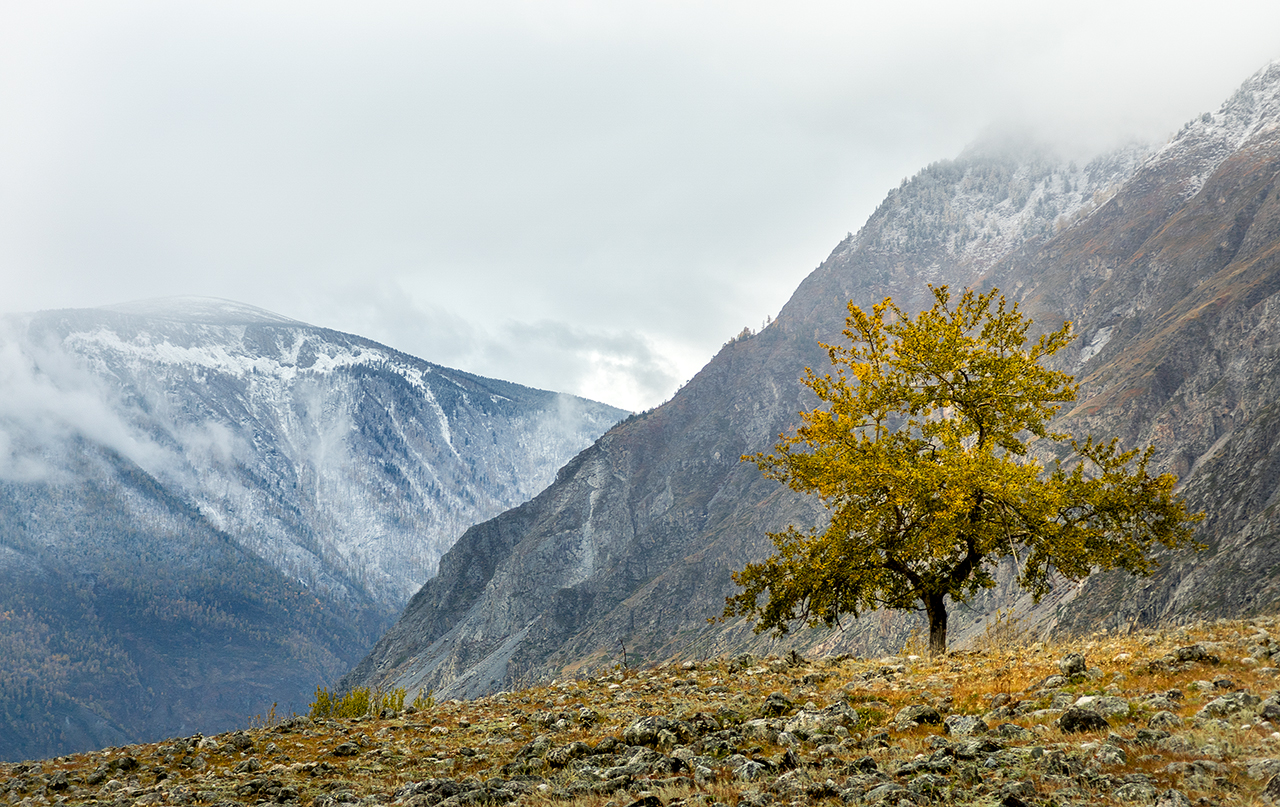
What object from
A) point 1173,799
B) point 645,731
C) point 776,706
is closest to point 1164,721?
point 1173,799

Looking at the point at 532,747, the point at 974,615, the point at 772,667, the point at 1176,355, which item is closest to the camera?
the point at 532,747

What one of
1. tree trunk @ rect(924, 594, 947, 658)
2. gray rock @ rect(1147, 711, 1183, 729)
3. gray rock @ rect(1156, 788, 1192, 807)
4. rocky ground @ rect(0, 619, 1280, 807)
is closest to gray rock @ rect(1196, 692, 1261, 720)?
rocky ground @ rect(0, 619, 1280, 807)

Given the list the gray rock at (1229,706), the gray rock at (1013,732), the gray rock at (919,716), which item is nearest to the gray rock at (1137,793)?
the gray rock at (1013,732)

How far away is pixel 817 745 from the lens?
36.7 ft

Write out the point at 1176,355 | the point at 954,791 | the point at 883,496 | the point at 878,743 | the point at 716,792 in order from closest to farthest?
the point at 954,791 → the point at 716,792 → the point at 878,743 → the point at 883,496 → the point at 1176,355

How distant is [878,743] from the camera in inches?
424

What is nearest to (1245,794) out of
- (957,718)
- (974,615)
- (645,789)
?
(957,718)

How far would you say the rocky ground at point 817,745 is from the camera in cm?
828

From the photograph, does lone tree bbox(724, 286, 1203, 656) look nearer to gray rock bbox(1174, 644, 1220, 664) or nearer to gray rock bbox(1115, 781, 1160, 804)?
gray rock bbox(1174, 644, 1220, 664)

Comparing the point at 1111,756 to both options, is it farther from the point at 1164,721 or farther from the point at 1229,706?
the point at 1229,706

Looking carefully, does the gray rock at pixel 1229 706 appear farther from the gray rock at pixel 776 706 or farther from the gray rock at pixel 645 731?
the gray rock at pixel 645 731

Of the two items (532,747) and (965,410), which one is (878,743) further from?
(965,410)

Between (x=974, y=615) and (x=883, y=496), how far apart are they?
14580 centimetres

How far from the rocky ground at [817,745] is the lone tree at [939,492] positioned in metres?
3.99
